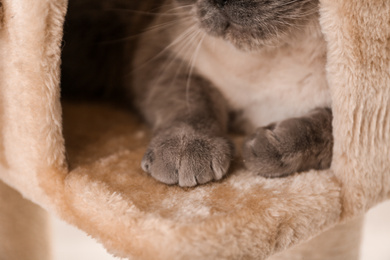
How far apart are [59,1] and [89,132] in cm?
45

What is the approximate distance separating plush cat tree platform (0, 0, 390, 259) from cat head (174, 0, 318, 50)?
101 millimetres

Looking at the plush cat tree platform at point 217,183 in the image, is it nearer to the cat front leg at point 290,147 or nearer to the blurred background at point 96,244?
the cat front leg at point 290,147

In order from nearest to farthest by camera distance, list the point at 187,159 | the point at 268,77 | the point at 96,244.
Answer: the point at 187,159
the point at 268,77
the point at 96,244

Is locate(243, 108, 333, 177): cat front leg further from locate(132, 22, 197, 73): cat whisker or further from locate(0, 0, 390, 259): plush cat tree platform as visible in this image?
locate(132, 22, 197, 73): cat whisker

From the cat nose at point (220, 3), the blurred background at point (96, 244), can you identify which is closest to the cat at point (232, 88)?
the cat nose at point (220, 3)

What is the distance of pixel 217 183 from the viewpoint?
87 centimetres

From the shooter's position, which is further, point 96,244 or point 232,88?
point 96,244

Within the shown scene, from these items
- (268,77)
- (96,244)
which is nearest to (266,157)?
(268,77)

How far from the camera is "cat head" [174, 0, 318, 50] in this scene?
882mm

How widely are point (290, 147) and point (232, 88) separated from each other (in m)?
0.32

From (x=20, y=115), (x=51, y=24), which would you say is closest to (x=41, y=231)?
(x=20, y=115)

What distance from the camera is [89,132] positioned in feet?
3.91

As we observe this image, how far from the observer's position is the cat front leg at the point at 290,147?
893 mm

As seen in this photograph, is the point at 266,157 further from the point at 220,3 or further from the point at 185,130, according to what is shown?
the point at 220,3
